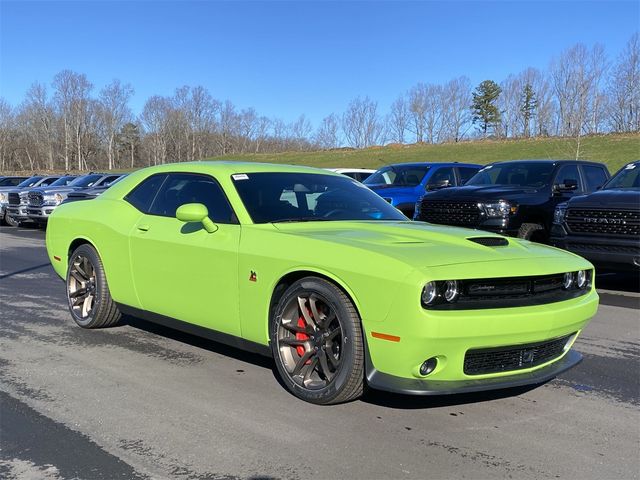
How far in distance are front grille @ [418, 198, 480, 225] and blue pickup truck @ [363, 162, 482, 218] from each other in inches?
84.9

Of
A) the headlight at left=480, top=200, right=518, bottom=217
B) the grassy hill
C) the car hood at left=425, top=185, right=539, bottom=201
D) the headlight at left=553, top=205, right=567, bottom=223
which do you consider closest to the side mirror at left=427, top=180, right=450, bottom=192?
the car hood at left=425, top=185, right=539, bottom=201

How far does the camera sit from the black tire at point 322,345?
3576 millimetres

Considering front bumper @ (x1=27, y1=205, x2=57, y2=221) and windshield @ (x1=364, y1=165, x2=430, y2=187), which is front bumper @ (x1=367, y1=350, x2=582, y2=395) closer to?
windshield @ (x1=364, y1=165, x2=430, y2=187)

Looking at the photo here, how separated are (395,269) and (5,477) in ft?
7.24

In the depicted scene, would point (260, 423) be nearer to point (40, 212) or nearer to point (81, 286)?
point (81, 286)

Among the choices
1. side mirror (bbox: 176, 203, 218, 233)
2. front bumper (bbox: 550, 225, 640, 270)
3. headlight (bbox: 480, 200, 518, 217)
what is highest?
side mirror (bbox: 176, 203, 218, 233)

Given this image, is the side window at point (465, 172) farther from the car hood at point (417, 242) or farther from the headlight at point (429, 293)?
the headlight at point (429, 293)

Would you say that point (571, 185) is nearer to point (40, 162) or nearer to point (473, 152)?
point (473, 152)

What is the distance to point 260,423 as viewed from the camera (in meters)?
3.59

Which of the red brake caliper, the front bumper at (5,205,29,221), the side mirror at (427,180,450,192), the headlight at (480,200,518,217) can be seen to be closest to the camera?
the red brake caliper

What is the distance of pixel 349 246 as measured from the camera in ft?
12.1

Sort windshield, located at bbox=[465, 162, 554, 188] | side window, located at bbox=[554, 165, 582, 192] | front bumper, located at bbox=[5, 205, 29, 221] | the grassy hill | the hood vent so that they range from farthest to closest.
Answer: the grassy hill, front bumper, located at bbox=[5, 205, 29, 221], windshield, located at bbox=[465, 162, 554, 188], side window, located at bbox=[554, 165, 582, 192], the hood vent

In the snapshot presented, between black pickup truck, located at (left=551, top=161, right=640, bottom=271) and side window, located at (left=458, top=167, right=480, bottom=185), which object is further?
side window, located at (left=458, top=167, right=480, bottom=185)

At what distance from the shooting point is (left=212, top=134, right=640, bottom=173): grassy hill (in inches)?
1839
